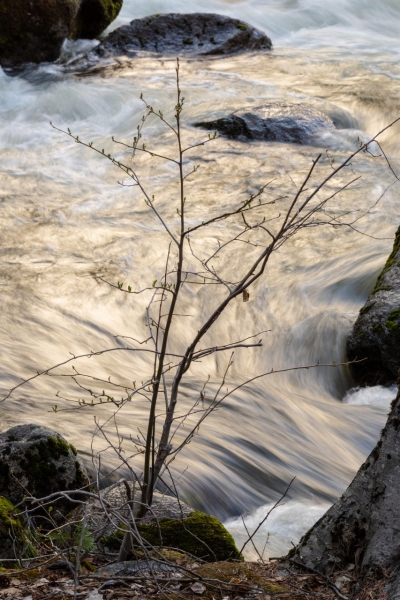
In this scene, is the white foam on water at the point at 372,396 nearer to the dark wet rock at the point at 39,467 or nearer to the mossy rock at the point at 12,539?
the dark wet rock at the point at 39,467

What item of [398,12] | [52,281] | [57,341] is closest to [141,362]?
[57,341]

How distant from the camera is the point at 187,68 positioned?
51.8 ft

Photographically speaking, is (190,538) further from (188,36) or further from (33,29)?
(188,36)

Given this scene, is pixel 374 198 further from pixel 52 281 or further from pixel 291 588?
pixel 291 588

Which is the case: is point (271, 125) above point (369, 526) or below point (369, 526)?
above

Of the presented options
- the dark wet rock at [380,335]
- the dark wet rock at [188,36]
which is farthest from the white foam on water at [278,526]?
the dark wet rock at [188,36]

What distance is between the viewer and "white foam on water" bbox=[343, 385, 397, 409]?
21.2 ft

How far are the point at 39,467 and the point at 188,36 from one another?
578 inches

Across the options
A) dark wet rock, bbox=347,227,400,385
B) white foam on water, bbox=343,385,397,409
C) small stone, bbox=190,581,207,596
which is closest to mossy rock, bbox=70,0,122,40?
dark wet rock, bbox=347,227,400,385

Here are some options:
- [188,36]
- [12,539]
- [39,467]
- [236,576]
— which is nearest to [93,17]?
[188,36]

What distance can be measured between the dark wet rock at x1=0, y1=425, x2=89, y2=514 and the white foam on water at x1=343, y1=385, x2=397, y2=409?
3.06 metres

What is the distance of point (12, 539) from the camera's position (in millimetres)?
3447

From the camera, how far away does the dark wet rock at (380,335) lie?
638cm

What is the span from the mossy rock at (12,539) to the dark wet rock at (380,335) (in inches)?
148
